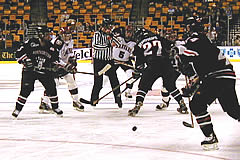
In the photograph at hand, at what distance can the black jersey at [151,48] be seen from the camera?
6.39 metres

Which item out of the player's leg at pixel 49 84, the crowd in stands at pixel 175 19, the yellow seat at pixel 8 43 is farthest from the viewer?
the yellow seat at pixel 8 43

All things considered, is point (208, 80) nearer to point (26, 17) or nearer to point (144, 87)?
point (144, 87)

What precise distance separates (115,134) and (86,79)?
6664 mm

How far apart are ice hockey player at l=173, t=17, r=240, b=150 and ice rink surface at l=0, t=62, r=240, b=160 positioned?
221 millimetres

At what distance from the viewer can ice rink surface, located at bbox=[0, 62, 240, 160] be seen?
414 centimetres

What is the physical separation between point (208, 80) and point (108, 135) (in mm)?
1219

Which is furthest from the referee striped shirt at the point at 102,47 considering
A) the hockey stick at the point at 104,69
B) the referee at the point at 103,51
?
the hockey stick at the point at 104,69

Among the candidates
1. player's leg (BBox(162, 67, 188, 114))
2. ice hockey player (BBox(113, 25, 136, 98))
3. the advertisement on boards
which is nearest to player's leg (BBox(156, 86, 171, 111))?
player's leg (BBox(162, 67, 188, 114))

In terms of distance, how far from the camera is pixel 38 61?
239 inches

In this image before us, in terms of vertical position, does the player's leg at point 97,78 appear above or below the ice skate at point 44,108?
above

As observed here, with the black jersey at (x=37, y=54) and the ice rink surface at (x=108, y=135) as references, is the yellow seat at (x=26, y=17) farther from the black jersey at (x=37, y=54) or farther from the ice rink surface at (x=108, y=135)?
the black jersey at (x=37, y=54)

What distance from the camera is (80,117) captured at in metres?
6.48

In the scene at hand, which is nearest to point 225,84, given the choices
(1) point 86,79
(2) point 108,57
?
(2) point 108,57

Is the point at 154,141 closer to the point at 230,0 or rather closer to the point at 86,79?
the point at 86,79
